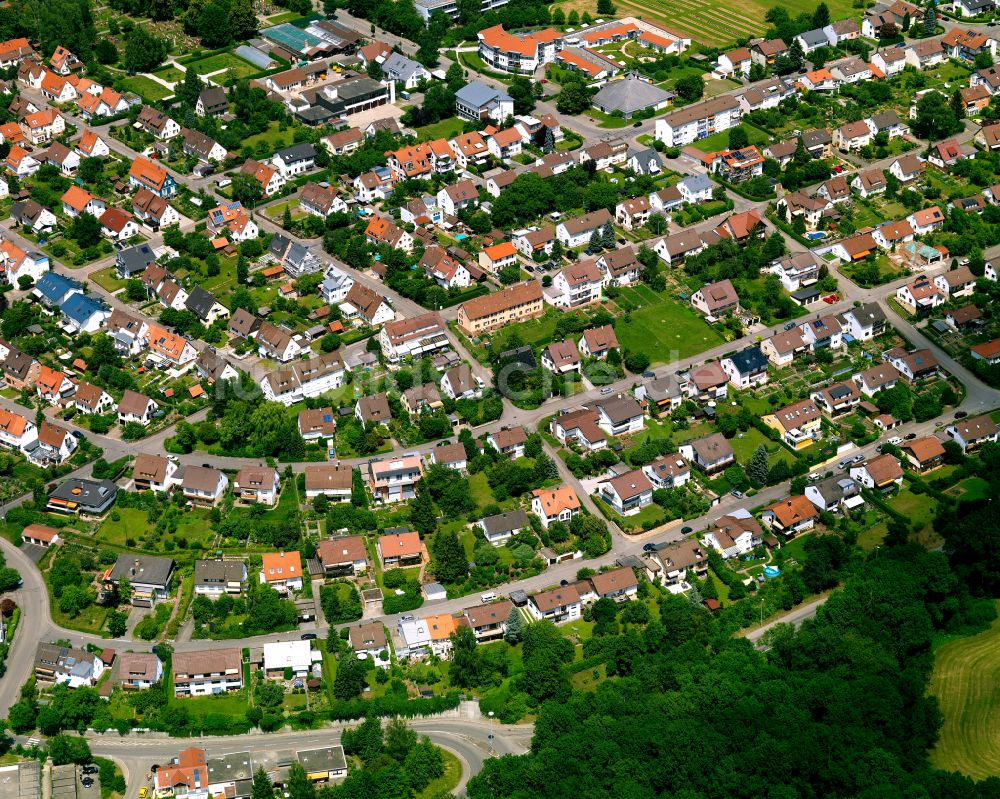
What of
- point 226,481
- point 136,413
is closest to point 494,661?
point 226,481

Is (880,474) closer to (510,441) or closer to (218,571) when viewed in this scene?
(510,441)

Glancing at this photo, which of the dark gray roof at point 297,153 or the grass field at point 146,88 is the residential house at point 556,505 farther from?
the grass field at point 146,88

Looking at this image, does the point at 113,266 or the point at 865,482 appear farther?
the point at 113,266

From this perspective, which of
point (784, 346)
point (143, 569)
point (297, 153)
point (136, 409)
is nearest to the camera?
point (143, 569)

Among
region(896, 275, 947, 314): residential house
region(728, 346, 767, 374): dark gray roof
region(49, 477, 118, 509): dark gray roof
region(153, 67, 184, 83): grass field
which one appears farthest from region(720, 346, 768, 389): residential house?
region(153, 67, 184, 83): grass field

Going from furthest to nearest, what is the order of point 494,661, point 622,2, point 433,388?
1. point 622,2
2. point 433,388
3. point 494,661

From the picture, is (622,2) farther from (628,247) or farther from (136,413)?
(136,413)

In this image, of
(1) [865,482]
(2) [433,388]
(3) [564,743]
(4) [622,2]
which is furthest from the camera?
(4) [622,2]

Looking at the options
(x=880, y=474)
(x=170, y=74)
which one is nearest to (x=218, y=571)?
(x=880, y=474)
